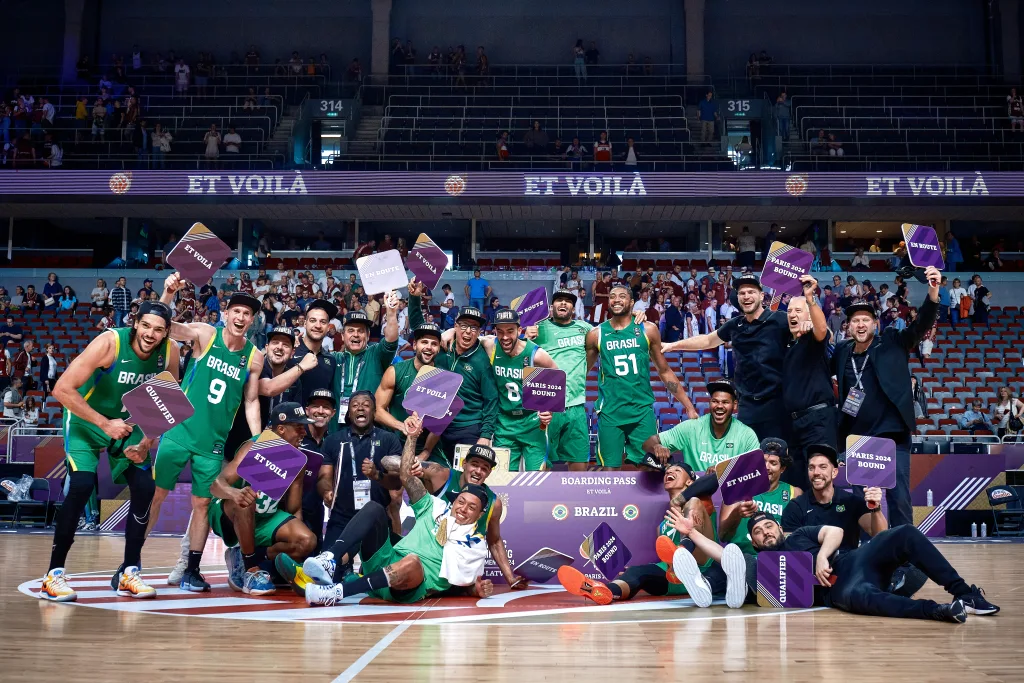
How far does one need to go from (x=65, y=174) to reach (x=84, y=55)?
8.35 meters

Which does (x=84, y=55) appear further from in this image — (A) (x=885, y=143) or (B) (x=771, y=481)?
(B) (x=771, y=481)

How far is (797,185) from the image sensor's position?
2522cm

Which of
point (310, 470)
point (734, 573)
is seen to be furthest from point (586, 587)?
point (310, 470)

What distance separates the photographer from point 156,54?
31.4 meters

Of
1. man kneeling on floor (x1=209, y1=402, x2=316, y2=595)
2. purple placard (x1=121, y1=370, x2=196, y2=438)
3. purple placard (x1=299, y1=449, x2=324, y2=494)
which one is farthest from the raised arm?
purple placard (x1=121, y1=370, x2=196, y2=438)

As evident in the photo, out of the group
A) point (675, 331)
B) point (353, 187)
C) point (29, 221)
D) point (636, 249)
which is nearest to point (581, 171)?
point (636, 249)

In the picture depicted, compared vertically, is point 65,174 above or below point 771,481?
above

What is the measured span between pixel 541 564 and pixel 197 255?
357 cm

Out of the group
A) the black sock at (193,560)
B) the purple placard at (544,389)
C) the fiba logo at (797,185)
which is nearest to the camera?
the black sock at (193,560)

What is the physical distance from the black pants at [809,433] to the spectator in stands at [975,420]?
36.0 ft

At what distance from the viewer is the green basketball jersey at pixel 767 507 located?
22.4ft

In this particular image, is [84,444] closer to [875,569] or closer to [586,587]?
[586,587]

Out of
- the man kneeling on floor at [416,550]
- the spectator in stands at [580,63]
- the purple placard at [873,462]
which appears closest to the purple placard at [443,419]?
the man kneeling on floor at [416,550]

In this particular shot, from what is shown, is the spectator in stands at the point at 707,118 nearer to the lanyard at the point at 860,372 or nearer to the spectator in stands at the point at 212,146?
the spectator in stands at the point at 212,146
